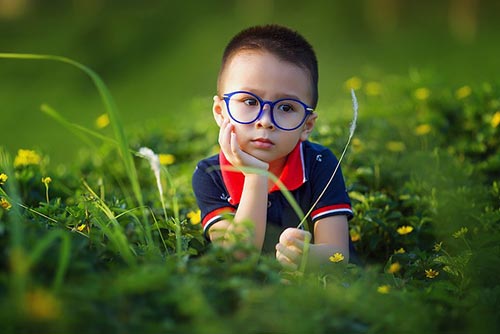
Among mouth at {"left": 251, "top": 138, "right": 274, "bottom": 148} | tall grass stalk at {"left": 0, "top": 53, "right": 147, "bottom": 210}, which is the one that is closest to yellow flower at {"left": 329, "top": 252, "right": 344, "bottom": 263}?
mouth at {"left": 251, "top": 138, "right": 274, "bottom": 148}

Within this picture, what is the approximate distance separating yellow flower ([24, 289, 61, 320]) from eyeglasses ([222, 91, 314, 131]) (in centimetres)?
122

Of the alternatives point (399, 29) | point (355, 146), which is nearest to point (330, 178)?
point (355, 146)

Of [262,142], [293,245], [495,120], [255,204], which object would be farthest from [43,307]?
[495,120]

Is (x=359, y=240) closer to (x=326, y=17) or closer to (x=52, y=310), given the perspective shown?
(x=52, y=310)

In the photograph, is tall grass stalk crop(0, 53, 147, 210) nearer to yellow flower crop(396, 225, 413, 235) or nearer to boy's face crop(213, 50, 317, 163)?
boy's face crop(213, 50, 317, 163)

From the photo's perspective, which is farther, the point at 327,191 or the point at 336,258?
the point at 327,191

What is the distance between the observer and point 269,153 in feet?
8.57

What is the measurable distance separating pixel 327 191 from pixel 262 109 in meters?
0.41

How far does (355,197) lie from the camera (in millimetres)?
3275

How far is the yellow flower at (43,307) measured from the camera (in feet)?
4.83

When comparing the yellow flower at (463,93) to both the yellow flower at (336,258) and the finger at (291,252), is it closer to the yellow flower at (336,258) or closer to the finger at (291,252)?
the yellow flower at (336,258)

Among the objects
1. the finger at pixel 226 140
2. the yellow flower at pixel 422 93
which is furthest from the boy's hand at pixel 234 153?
the yellow flower at pixel 422 93

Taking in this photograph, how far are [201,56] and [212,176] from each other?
292 inches

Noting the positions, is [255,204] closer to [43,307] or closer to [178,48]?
[43,307]
